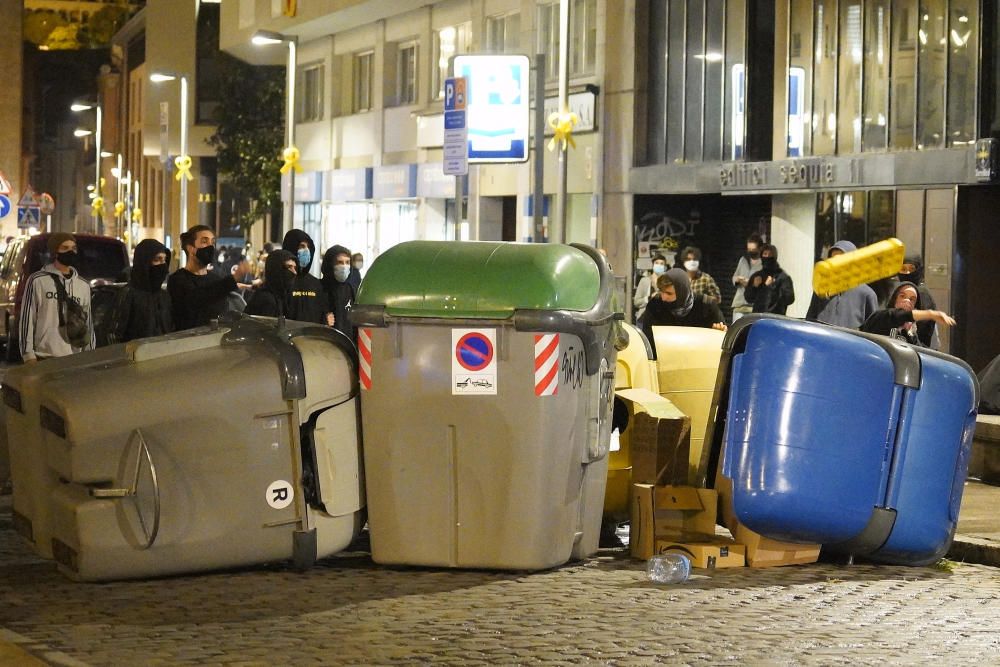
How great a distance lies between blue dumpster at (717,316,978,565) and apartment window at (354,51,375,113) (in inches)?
1485

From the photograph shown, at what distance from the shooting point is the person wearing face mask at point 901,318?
1307 centimetres

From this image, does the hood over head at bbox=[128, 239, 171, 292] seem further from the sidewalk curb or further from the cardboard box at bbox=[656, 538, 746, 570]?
the sidewalk curb

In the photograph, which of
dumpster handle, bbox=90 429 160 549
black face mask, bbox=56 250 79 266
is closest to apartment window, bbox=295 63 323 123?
black face mask, bbox=56 250 79 266

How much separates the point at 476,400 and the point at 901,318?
489 cm

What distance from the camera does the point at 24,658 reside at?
23.4 feet

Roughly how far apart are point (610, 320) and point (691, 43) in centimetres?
2392

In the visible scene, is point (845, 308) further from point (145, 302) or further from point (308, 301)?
point (145, 302)

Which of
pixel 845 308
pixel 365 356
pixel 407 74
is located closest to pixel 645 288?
pixel 845 308

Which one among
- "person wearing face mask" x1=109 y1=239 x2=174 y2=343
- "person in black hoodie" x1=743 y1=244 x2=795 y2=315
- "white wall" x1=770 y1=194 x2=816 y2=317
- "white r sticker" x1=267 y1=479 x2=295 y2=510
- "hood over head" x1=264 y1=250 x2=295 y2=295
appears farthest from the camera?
"white wall" x1=770 y1=194 x2=816 y2=317

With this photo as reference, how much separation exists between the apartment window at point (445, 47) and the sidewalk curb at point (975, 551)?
3139 cm

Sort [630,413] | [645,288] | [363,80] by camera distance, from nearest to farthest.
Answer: [630,413] → [645,288] → [363,80]

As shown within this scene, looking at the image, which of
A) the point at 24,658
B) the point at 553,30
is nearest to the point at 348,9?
the point at 553,30

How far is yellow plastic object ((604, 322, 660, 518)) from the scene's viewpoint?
10641mm

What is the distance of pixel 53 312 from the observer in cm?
1309
